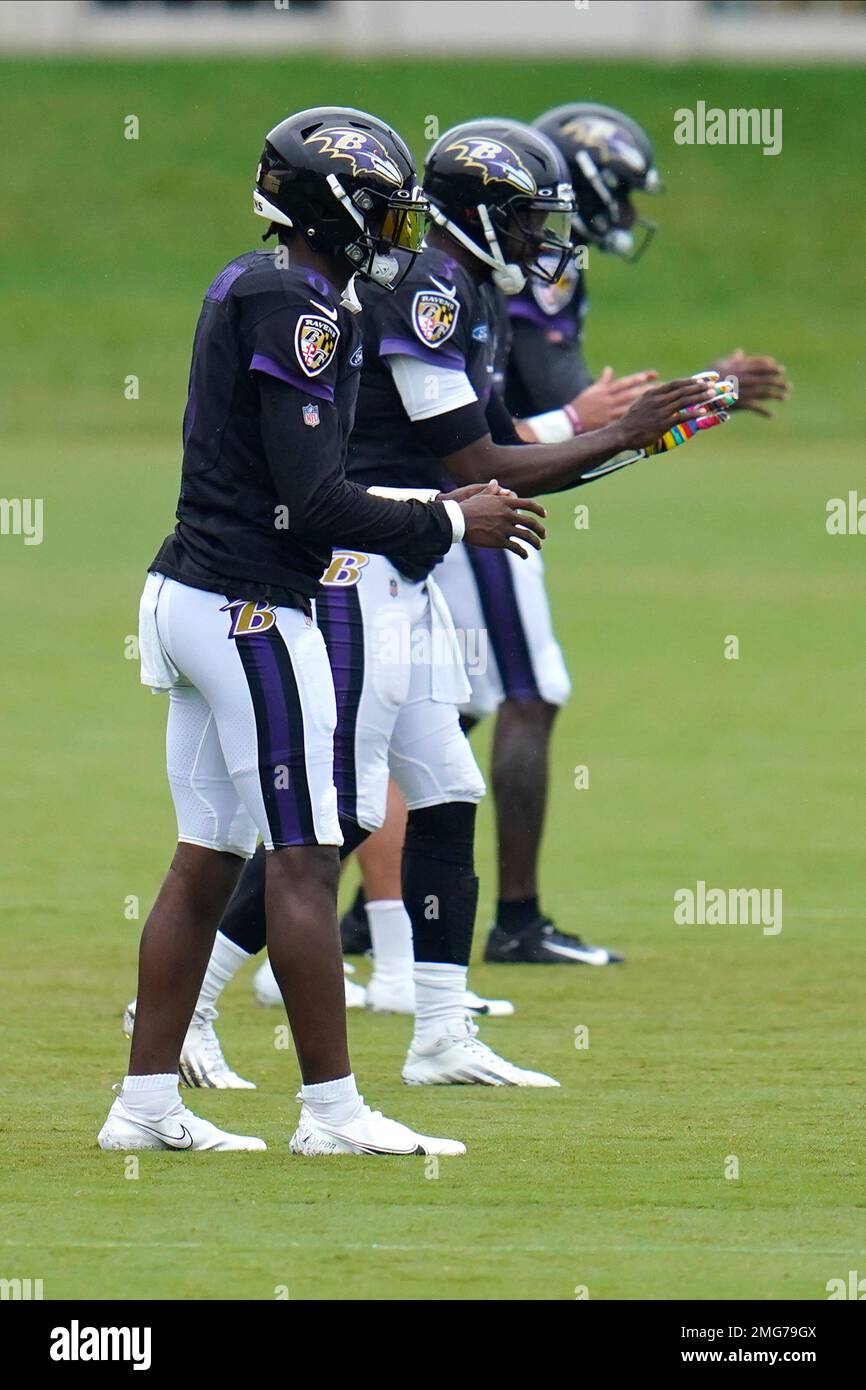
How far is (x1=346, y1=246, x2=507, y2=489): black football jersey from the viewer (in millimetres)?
6703

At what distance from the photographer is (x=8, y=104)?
41844 mm

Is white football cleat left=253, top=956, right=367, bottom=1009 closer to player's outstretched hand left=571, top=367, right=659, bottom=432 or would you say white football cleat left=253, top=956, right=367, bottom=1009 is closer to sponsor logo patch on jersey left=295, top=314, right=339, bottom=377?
player's outstretched hand left=571, top=367, right=659, bottom=432

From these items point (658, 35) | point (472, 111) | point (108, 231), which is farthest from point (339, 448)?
point (658, 35)

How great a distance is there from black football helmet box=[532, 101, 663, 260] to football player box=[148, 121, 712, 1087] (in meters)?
2.06

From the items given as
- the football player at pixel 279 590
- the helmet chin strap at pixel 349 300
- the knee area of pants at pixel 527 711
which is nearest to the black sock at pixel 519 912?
the knee area of pants at pixel 527 711

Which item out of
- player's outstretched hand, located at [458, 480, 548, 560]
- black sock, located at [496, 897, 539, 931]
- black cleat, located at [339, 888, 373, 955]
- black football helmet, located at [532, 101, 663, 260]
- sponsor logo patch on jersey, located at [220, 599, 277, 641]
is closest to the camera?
sponsor logo patch on jersey, located at [220, 599, 277, 641]

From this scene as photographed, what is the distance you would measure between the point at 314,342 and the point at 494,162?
1.72 m

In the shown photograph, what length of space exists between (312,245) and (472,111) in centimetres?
3685

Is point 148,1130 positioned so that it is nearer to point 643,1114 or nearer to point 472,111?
point 643,1114

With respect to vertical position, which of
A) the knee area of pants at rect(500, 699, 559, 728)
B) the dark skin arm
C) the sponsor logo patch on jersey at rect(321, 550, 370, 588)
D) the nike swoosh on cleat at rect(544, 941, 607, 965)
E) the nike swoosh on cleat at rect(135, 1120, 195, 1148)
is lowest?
the nike swoosh on cleat at rect(135, 1120, 195, 1148)

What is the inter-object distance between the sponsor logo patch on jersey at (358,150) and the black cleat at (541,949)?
3.58 metres

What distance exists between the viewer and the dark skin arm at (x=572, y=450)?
661 cm

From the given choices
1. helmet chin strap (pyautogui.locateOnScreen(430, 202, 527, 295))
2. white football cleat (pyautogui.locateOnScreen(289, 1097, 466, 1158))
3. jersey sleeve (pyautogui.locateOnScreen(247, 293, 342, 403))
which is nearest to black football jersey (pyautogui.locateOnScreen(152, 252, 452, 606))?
jersey sleeve (pyautogui.locateOnScreen(247, 293, 342, 403))

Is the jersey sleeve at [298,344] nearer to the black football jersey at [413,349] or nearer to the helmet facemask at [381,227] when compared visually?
the helmet facemask at [381,227]
